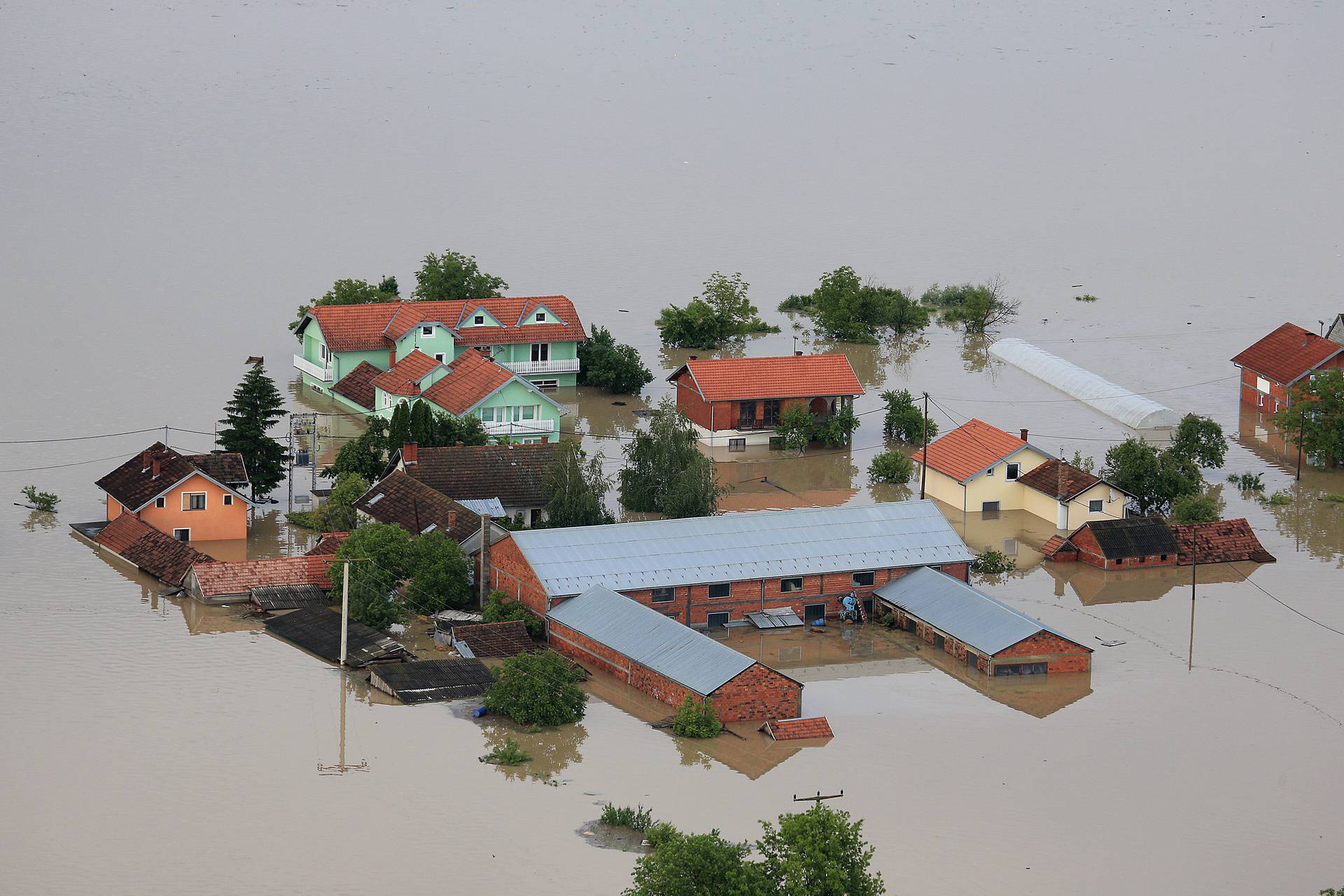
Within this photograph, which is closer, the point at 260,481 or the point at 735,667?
the point at 735,667

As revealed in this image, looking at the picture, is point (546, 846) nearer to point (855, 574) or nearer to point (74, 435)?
point (855, 574)

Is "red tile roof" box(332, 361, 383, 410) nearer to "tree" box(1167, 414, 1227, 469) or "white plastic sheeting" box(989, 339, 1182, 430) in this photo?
"white plastic sheeting" box(989, 339, 1182, 430)

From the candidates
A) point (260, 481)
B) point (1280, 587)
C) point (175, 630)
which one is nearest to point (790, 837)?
point (175, 630)

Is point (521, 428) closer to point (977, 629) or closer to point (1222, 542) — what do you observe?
point (977, 629)

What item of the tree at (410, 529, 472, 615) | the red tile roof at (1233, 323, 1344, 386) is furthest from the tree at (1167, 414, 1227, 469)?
the tree at (410, 529, 472, 615)

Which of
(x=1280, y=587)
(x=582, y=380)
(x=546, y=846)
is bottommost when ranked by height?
(x=546, y=846)

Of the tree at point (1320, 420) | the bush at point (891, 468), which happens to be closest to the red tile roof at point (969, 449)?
the bush at point (891, 468)

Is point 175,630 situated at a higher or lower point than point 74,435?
lower

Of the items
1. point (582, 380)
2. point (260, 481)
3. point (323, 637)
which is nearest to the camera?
point (323, 637)
